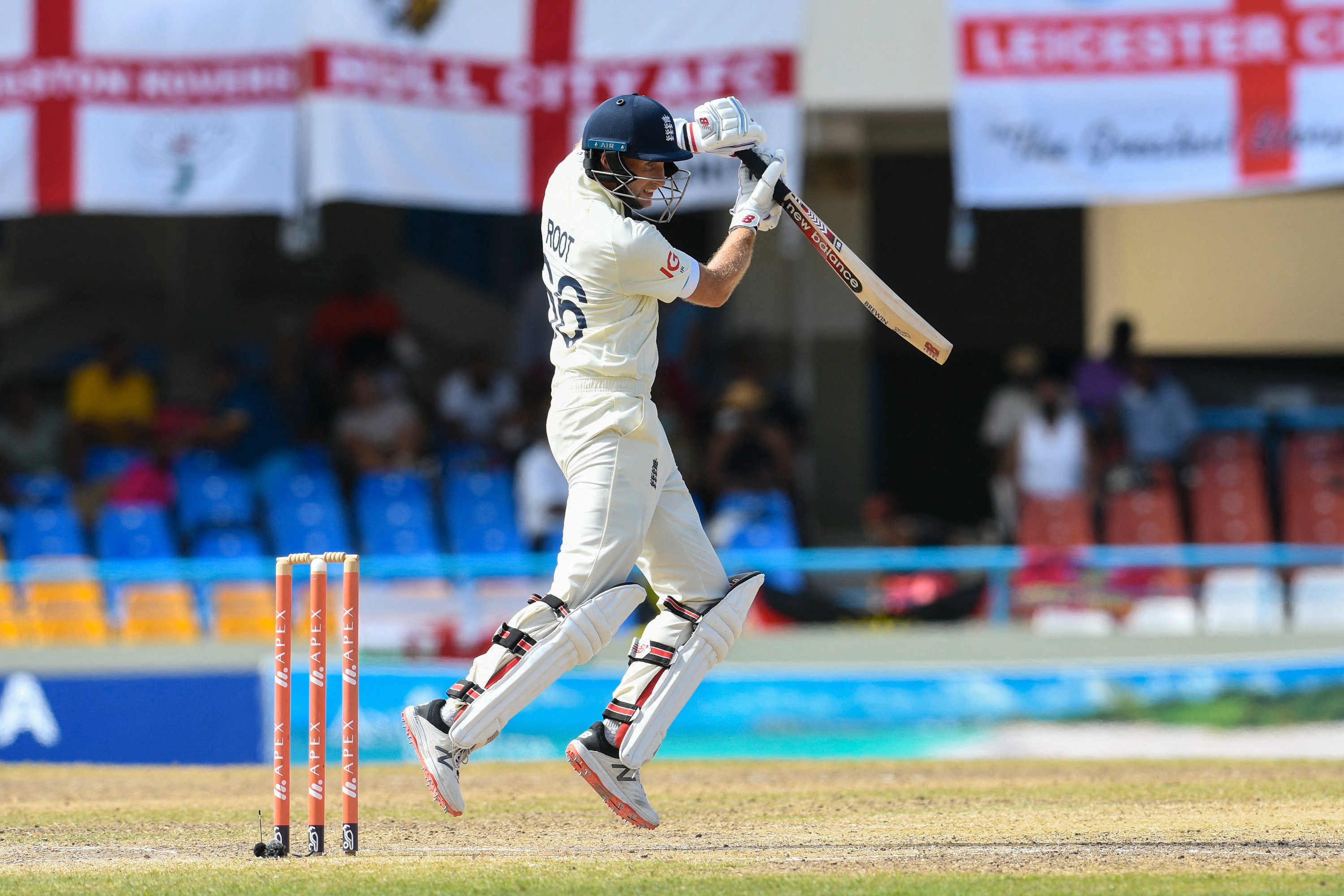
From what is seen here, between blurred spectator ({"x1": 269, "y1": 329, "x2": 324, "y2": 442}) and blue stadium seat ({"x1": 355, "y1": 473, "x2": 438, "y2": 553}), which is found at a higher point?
blurred spectator ({"x1": 269, "y1": 329, "x2": 324, "y2": 442})

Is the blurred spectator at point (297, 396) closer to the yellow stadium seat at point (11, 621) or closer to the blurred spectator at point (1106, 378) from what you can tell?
the yellow stadium seat at point (11, 621)

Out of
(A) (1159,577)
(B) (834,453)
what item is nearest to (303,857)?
(A) (1159,577)

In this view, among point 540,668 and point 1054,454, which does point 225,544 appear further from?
point 540,668

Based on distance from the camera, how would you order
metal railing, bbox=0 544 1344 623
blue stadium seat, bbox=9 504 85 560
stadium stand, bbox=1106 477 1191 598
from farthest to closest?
stadium stand, bbox=1106 477 1191 598, blue stadium seat, bbox=9 504 85 560, metal railing, bbox=0 544 1344 623

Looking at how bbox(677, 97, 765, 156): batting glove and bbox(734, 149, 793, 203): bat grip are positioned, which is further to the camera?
bbox(734, 149, 793, 203): bat grip

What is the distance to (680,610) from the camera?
546 cm

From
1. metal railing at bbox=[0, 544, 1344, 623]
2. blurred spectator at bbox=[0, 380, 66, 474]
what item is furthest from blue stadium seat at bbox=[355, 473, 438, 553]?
blurred spectator at bbox=[0, 380, 66, 474]

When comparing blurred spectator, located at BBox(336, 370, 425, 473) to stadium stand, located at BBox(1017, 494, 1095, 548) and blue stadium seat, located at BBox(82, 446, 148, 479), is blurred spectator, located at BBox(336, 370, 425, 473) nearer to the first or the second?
blue stadium seat, located at BBox(82, 446, 148, 479)

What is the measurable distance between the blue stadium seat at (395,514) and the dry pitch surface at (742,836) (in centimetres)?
467

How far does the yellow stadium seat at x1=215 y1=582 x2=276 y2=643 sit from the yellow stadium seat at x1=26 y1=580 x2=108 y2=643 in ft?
2.29

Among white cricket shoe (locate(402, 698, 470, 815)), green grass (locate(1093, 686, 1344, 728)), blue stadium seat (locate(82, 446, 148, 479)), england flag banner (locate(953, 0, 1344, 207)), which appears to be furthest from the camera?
blue stadium seat (locate(82, 446, 148, 479))

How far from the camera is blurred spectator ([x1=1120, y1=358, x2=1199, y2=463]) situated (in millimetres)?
13336

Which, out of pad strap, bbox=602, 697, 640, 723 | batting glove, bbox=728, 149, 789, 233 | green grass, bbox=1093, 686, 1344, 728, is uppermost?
batting glove, bbox=728, 149, 789, 233

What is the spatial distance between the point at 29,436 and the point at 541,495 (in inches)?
158
